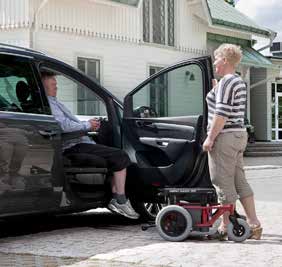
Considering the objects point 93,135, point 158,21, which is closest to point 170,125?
point 93,135

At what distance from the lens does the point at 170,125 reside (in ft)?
22.7

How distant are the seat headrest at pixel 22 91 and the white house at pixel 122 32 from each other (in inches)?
399

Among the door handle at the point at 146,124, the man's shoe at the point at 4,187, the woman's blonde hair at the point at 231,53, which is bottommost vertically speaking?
the man's shoe at the point at 4,187

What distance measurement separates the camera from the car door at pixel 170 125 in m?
6.66

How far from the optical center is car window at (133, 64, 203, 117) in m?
6.66

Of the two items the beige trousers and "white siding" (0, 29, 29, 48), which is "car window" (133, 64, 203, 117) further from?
"white siding" (0, 29, 29, 48)

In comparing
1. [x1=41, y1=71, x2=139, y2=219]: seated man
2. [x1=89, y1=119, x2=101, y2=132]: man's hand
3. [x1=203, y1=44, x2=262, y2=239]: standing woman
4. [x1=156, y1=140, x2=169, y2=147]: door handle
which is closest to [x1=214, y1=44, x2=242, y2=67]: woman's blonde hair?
[x1=203, y1=44, x2=262, y2=239]: standing woman

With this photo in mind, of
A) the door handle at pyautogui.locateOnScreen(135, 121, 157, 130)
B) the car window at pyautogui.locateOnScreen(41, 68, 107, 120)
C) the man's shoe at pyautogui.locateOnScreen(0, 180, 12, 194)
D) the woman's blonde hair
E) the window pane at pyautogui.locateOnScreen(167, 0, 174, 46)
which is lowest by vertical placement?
the man's shoe at pyautogui.locateOnScreen(0, 180, 12, 194)

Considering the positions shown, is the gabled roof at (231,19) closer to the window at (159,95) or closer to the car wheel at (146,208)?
the car wheel at (146,208)

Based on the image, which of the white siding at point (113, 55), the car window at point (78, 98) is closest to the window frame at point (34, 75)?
the car window at point (78, 98)

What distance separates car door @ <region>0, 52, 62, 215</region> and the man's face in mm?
269

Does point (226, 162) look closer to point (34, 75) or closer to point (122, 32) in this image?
point (34, 75)

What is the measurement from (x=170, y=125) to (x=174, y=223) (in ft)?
3.72

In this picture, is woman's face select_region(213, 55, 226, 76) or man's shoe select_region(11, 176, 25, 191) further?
woman's face select_region(213, 55, 226, 76)
